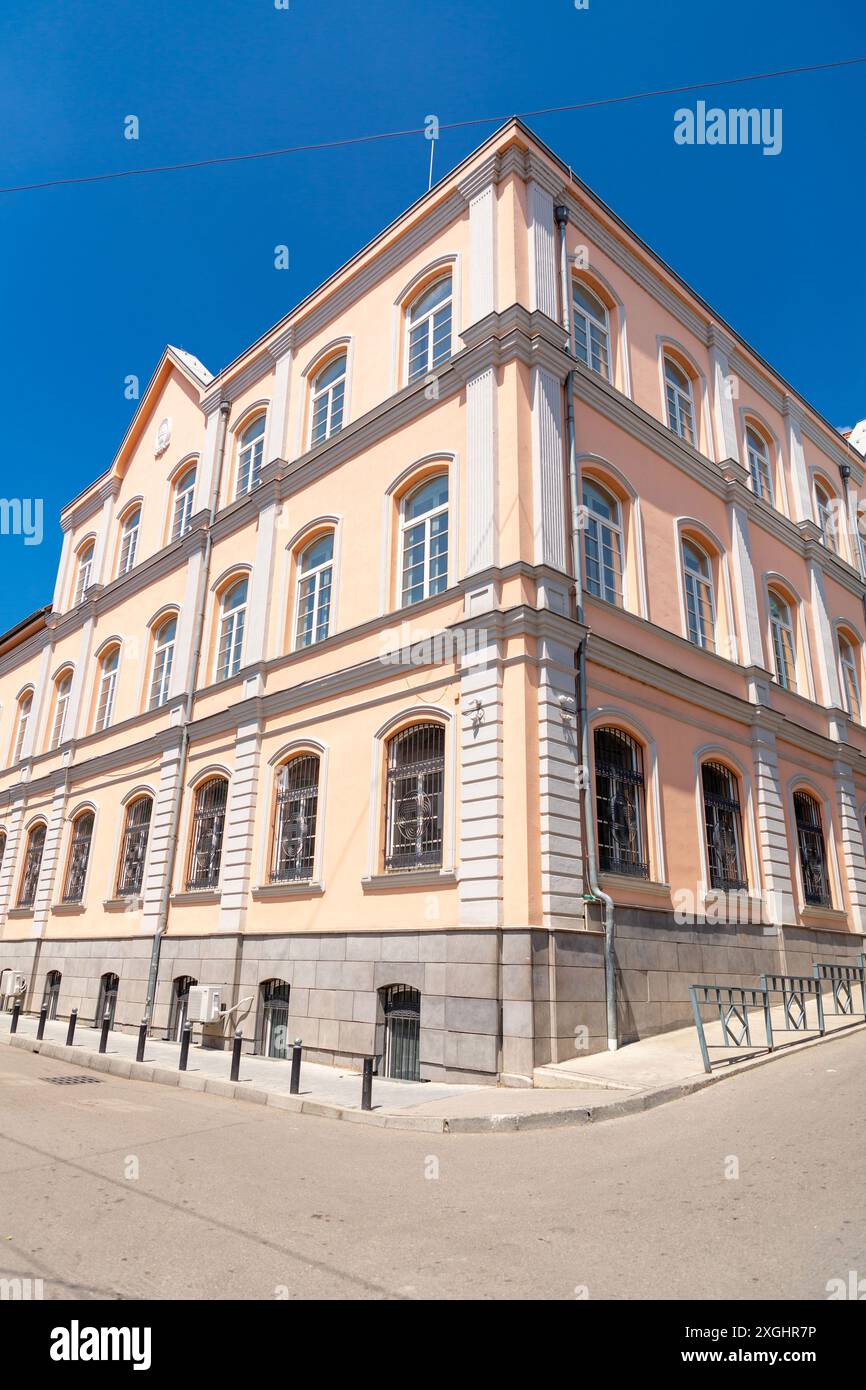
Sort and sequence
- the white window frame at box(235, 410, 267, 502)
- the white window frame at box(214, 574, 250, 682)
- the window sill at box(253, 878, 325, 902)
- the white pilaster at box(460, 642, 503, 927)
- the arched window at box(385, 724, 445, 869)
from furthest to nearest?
1. the white window frame at box(235, 410, 267, 502)
2. the white window frame at box(214, 574, 250, 682)
3. the window sill at box(253, 878, 325, 902)
4. the arched window at box(385, 724, 445, 869)
5. the white pilaster at box(460, 642, 503, 927)

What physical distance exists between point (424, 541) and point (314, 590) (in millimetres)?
3364

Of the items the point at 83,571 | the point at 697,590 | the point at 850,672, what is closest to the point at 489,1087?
the point at 697,590

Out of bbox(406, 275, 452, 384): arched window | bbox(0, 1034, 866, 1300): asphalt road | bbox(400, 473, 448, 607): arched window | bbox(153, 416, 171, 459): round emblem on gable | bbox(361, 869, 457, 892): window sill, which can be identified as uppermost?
bbox(153, 416, 171, 459): round emblem on gable

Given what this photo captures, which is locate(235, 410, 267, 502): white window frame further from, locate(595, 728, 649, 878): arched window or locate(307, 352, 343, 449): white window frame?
locate(595, 728, 649, 878): arched window

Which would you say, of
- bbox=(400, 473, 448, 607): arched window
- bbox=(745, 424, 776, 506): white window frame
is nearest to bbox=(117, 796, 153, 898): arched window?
bbox=(400, 473, 448, 607): arched window

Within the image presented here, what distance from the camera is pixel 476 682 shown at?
12461mm

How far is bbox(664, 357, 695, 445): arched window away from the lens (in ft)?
60.4

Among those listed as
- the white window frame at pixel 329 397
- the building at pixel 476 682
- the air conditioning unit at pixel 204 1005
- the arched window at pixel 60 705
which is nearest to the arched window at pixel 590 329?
the building at pixel 476 682

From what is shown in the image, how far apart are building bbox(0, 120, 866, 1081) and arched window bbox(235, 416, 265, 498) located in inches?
4.3

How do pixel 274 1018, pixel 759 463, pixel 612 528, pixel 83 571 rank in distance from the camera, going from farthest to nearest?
pixel 83 571 < pixel 759 463 < pixel 612 528 < pixel 274 1018

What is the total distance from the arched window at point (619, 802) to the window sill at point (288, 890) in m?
4.76

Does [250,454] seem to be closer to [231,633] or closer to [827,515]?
[231,633]
